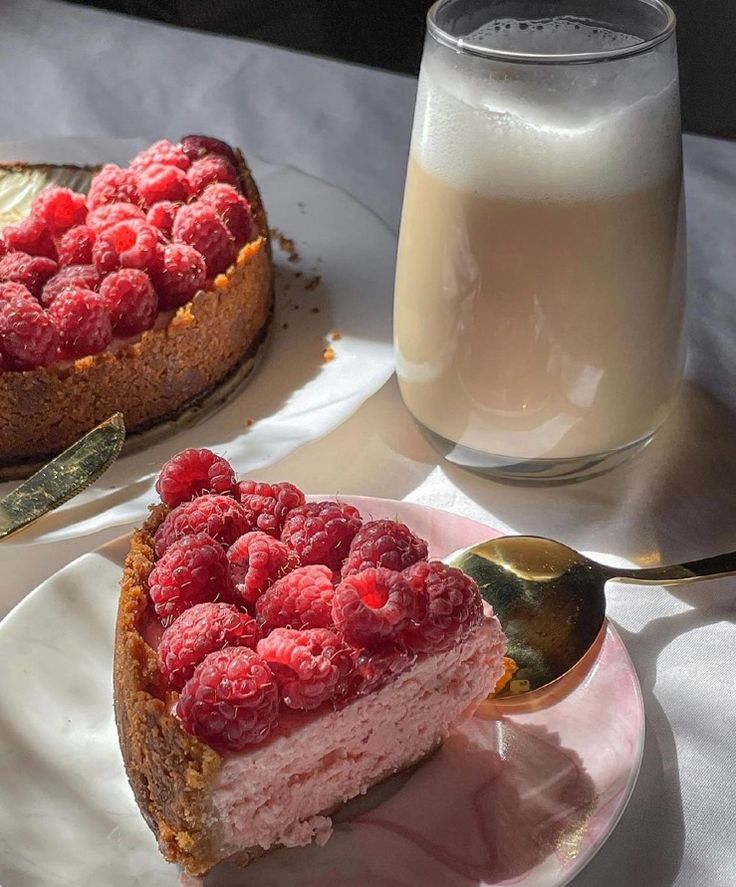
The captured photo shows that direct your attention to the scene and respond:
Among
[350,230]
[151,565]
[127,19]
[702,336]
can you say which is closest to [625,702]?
[151,565]

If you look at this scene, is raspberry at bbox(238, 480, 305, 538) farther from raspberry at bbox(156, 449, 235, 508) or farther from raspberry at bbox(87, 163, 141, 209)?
raspberry at bbox(87, 163, 141, 209)

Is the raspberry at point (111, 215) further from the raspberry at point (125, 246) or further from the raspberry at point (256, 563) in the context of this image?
the raspberry at point (256, 563)

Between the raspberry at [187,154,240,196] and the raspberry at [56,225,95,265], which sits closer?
the raspberry at [56,225,95,265]

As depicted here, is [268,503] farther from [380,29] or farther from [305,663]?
[380,29]

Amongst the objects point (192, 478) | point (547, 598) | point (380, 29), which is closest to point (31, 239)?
point (192, 478)

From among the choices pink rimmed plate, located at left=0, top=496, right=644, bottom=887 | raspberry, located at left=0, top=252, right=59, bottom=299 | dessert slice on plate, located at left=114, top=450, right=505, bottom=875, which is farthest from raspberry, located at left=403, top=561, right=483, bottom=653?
raspberry, located at left=0, top=252, right=59, bottom=299

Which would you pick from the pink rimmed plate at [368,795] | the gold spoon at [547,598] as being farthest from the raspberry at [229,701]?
the gold spoon at [547,598]

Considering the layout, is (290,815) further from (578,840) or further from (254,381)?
(254,381)
